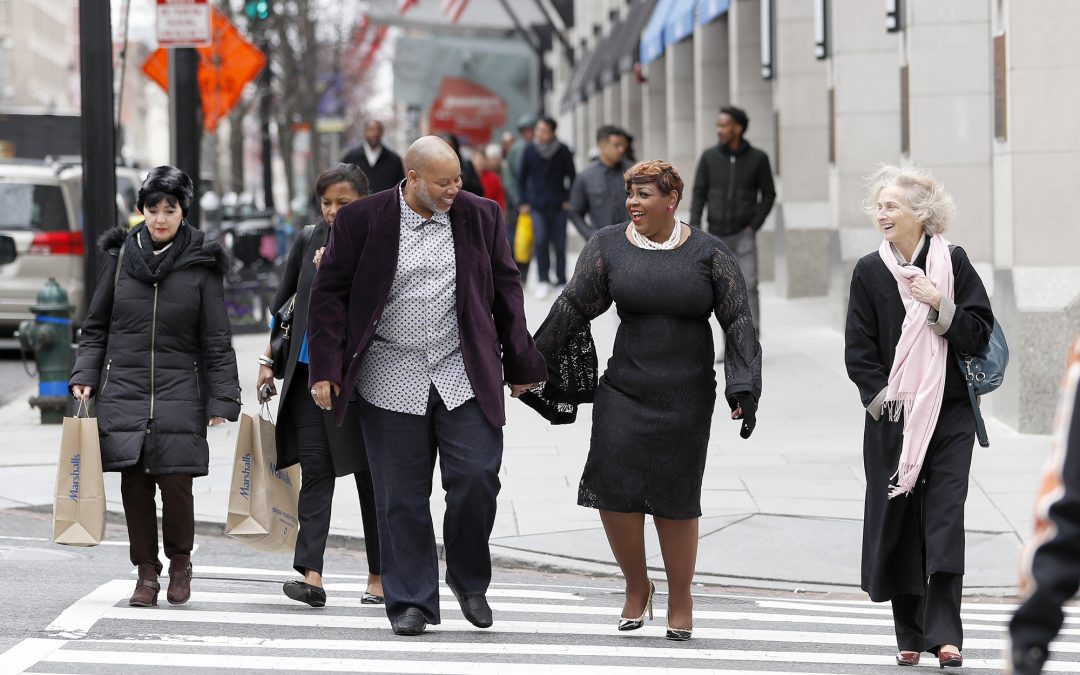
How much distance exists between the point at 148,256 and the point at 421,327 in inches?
51.7

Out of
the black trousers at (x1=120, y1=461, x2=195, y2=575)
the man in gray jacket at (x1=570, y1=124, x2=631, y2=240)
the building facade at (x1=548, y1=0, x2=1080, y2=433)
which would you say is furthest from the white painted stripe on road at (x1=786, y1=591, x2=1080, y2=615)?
the man in gray jacket at (x1=570, y1=124, x2=631, y2=240)

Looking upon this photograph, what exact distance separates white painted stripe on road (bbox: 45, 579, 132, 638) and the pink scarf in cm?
295

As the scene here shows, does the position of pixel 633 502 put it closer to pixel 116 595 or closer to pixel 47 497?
pixel 116 595

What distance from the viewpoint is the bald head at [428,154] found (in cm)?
666

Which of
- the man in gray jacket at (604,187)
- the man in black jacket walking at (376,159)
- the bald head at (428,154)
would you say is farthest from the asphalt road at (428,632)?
the man in black jacket walking at (376,159)

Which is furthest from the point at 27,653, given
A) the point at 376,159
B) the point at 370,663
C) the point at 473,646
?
the point at 376,159

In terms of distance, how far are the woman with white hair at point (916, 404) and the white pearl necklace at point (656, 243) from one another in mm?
641

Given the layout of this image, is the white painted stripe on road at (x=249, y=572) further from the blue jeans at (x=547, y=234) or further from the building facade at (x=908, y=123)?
the blue jeans at (x=547, y=234)

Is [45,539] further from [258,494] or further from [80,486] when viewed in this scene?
[258,494]

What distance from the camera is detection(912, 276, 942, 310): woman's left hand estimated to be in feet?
21.0

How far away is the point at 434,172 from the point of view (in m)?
6.67

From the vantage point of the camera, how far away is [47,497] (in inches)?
417

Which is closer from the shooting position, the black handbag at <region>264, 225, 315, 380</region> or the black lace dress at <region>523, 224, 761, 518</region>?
the black lace dress at <region>523, 224, 761, 518</region>

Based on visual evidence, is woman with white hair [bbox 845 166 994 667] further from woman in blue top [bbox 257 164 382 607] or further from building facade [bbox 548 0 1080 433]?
building facade [bbox 548 0 1080 433]
